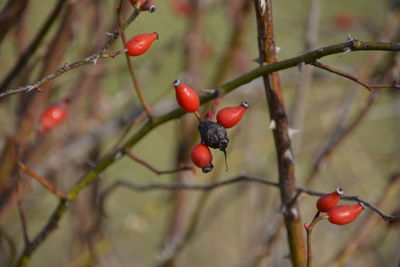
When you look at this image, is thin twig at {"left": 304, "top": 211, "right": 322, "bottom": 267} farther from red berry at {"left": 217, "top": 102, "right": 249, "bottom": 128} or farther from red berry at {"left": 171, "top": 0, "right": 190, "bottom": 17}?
red berry at {"left": 171, "top": 0, "right": 190, "bottom": 17}

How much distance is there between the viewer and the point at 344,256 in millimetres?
1493

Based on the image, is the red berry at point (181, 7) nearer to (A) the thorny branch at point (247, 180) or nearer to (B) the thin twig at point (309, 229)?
(A) the thorny branch at point (247, 180)

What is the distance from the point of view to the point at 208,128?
899 millimetres

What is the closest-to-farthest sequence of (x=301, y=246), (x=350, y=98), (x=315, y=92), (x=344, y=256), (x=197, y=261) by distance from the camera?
1. (x=301, y=246)
2. (x=344, y=256)
3. (x=350, y=98)
4. (x=197, y=261)
5. (x=315, y=92)

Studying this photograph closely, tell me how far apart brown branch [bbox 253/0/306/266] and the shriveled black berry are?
0.56 feet

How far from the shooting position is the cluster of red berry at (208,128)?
0.89m

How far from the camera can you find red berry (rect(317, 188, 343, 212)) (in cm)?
91

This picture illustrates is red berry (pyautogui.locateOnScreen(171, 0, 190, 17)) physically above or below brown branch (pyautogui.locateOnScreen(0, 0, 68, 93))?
above

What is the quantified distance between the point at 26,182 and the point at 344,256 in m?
1.13

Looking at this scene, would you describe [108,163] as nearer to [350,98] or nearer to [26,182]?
[26,182]

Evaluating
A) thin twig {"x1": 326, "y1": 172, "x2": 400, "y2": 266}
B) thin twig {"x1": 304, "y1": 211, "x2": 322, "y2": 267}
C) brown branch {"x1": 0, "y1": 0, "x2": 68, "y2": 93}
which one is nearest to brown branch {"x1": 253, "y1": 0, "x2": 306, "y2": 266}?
thin twig {"x1": 304, "y1": 211, "x2": 322, "y2": 267}

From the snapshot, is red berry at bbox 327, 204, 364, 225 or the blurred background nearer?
red berry at bbox 327, 204, 364, 225

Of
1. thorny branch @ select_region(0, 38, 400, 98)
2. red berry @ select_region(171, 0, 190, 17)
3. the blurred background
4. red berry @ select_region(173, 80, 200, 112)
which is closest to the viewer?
thorny branch @ select_region(0, 38, 400, 98)

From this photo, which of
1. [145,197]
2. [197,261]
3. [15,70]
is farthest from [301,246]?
[145,197]
